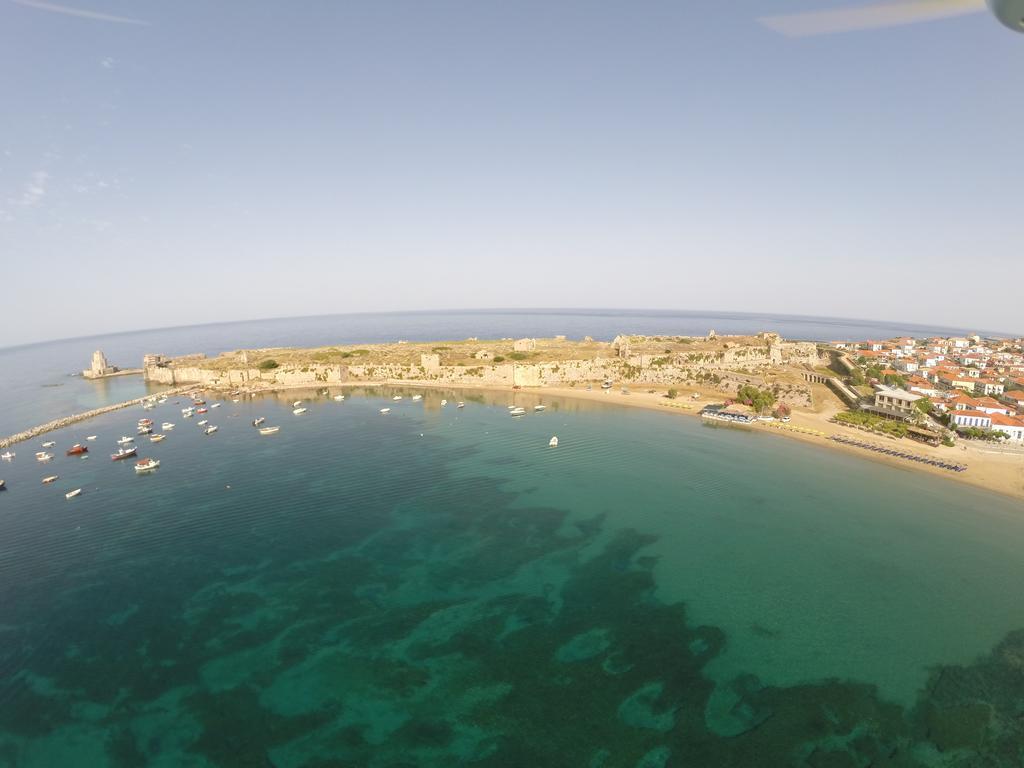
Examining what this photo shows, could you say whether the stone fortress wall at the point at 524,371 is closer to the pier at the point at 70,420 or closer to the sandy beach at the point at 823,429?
the sandy beach at the point at 823,429

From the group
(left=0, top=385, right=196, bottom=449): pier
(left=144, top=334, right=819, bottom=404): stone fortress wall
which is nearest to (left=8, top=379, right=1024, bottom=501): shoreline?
(left=0, top=385, right=196, bottom=449): pier

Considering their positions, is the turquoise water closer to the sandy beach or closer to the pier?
the sandy beach

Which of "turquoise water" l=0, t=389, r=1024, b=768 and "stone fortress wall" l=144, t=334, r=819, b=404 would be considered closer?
"turquoise water" l=0, t=389, r=1024, b=768

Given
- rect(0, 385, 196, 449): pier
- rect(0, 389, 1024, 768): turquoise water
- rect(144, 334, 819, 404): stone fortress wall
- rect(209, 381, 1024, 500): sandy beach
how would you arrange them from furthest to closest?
rect(144, 334, 819, 404): stone fortress wall
rect(0, 385, 196, 449): pier
rect(209, 381, 1024, 500): sandy beach
rect(0, 389, 1024, 768): turquoise water

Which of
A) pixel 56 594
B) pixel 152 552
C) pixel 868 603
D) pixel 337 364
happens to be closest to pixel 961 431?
pixel 868 603

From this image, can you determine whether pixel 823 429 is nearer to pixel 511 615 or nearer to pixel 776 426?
pixel 776 426

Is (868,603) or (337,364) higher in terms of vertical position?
(337,364)

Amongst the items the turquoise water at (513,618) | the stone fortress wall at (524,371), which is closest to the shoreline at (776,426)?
the stone fortress wall at (524,371)

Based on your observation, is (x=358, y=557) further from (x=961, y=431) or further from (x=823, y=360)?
(x=823, y=360)
